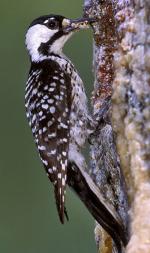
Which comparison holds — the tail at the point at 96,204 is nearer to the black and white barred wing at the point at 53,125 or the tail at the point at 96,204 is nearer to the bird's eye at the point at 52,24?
the black and white barred wing at the point at 53,125

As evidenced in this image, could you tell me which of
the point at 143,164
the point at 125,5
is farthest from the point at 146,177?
the point at 125,5

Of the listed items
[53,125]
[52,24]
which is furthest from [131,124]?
[52,24]

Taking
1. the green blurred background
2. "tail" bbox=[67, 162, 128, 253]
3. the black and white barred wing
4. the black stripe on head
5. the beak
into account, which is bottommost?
the green blurred background

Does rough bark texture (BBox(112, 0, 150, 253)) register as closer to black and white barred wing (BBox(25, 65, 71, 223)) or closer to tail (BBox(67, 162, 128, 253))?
tail (BBox(67, 162, 128, 253))

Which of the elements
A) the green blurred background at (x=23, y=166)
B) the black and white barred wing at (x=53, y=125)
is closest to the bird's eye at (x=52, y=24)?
the black and white barred wing at (x=53, y=125)

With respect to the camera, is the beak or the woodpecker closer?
the woodpecker

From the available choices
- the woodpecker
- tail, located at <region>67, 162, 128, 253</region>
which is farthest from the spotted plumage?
tail, located at <region>67, 162, 128, 253</region>

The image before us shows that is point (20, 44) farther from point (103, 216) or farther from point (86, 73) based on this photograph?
point (103, 216)

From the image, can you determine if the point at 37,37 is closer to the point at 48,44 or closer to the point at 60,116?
the point at 48,44
